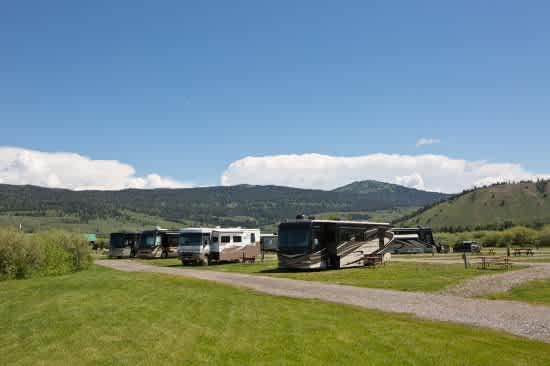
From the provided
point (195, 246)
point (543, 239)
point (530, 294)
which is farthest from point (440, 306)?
point (543, 239)

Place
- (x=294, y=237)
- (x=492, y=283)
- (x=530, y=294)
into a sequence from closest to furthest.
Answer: (x=530, y=294), (x=492, y=283), (x=294, y=237)

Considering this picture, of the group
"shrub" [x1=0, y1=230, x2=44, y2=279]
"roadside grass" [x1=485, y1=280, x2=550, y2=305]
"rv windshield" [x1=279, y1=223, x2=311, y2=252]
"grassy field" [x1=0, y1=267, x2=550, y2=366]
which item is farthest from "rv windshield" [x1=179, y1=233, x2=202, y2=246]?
"roadside grass" [x1=485, y1=280, x2=550, y2=305]

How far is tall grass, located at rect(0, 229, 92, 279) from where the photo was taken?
2825 cm

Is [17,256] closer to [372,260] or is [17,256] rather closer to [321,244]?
[321,244]

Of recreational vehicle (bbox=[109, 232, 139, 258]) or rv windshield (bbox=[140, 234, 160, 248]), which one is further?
recreational vehicle (bbox=[109, 232, 139, 258])

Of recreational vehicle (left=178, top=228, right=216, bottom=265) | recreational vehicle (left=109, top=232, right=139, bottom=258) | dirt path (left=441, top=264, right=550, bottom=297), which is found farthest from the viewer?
recreational vehicle (left=109, top=232, right=139, bottom=258)

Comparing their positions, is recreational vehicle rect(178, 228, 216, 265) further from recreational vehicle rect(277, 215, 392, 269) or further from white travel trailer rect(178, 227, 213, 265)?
recreational vehicle rect(277, 215, 392, 269)

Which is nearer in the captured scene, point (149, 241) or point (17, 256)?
point (17, 256)

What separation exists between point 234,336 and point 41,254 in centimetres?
2326

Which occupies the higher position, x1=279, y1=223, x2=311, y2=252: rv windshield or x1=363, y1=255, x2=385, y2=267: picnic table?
x1=279, y1=223, x2=311, y2=252: rv windshield

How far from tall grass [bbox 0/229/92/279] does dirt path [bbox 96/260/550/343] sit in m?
13.6

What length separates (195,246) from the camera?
40.1 metres

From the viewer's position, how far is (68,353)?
367 inches

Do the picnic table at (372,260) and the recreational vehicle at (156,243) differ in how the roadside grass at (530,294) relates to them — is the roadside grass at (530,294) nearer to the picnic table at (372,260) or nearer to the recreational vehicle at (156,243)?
the picnic table at (372,260)
